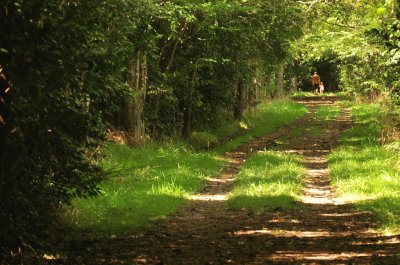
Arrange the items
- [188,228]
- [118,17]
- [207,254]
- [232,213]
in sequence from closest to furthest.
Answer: [207,254] → [118,17] → [188,228] → [232,213]

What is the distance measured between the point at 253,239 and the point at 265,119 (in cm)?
2298

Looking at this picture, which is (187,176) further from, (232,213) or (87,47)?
(87,47)

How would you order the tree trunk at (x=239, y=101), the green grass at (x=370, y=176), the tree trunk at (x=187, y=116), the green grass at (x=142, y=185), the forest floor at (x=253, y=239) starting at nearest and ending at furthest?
the forest floor at (x=253, y=239) → the green grass at (x=142, y=185) → the green grass at (x=370, y=176) → the tree trunk at (x=187, y=116) → the tree trunk at (x=239, y=101)

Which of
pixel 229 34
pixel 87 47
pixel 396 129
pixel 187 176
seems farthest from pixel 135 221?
pixel 229 34

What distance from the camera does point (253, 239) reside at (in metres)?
8.78

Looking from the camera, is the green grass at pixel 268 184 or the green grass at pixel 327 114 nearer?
the green grass at pixel 268 184

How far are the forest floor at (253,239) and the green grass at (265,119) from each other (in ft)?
31.9

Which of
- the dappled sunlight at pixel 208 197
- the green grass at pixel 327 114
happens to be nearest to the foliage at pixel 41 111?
the dappled sunlight at pixel 208 197

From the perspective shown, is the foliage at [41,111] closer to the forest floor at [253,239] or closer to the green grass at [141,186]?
the forest floor at [253,239]

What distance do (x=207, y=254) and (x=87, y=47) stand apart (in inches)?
121

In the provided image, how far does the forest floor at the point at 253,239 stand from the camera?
25.2 feet

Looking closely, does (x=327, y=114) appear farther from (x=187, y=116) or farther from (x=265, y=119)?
(x=187, y=116)

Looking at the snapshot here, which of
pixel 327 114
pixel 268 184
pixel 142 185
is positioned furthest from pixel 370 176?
pixel 327 114

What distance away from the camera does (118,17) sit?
9117 millimetres
